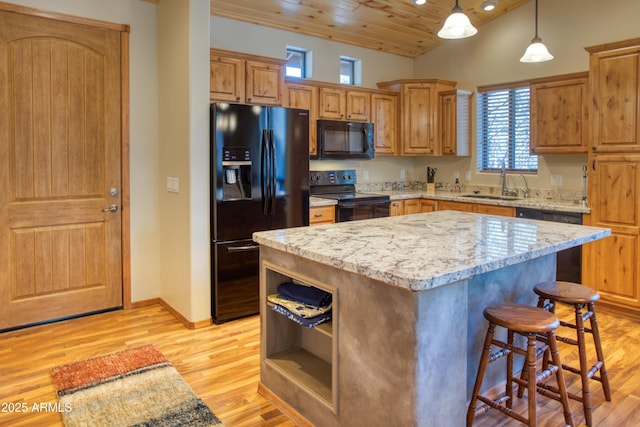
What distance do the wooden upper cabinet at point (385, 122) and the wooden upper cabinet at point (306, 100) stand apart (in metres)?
0.87

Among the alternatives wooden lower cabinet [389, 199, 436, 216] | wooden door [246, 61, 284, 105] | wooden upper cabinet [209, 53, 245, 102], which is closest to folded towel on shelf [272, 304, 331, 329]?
wooden upper cabinet [209, 53, 245, 102]

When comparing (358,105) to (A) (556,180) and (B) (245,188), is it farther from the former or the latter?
(A) (556,180)

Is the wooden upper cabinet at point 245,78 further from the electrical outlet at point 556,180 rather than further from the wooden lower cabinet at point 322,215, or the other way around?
the electrical outlet at point 556,180

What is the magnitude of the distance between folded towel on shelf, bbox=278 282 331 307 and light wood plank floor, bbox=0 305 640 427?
0.64 meters

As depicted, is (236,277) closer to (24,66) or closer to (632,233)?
(24,66)

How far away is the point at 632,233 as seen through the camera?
380 centimetres

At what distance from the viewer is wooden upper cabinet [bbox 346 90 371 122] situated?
207 inches

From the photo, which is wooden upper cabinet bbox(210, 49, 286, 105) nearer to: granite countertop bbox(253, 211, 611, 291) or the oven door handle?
the oven door handle

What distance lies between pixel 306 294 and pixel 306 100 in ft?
10.1

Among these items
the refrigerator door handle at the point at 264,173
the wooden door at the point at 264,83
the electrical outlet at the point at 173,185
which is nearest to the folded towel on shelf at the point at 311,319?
the refrigerator door handle at the point at 264,173

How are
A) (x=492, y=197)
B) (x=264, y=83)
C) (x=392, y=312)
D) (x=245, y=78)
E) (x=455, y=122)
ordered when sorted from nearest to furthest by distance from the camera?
(x=392, y=312) → (x=245, y=78) → (x=264, y=83) → (x=492, y=197) → (x=455, y=122)

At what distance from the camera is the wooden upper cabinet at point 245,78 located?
158 inches

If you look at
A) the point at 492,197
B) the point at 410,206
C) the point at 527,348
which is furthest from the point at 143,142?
the point at 492,197

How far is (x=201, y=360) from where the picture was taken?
3.01 m
